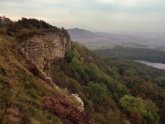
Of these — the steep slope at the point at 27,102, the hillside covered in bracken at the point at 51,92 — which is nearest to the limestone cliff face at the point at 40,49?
the hillside covered in bracken at the point at 51,92

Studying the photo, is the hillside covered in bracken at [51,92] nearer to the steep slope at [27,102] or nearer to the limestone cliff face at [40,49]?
the steep slope at [27,102]

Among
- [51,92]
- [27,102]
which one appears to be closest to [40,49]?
[51,92]

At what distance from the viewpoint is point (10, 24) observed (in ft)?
121

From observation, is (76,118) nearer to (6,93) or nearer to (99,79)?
(6,93)

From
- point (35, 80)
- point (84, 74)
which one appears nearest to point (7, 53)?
point (35, 80)

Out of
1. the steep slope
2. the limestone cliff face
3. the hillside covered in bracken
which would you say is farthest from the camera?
the limestone cliff face

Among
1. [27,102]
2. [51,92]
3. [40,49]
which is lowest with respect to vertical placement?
[51,92]

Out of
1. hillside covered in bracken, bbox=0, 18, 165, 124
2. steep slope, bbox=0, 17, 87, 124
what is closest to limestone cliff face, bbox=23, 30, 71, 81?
hillside covered in bracken, bbox=0, 18, 165, 124

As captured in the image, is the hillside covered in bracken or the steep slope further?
the hillside covered in bracken

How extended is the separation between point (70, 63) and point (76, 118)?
71.8 metres

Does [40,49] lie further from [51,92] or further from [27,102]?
[27,102]

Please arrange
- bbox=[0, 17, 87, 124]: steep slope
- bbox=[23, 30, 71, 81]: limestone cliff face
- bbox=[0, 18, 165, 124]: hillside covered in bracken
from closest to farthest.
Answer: bbox=[0, 17, 87, 124]: steep slope, bbox=[0, 18, 165, 124]: hillside covered in bracken, bbox=[23, 30, 71, 81]: limestone cliff face

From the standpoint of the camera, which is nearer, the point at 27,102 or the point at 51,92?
the point at 27,102

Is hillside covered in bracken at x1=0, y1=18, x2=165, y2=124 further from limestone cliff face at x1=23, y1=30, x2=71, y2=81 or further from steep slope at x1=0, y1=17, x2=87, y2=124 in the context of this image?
limestone cliff face at x1=23, y1=30, x2=71, y2=81
